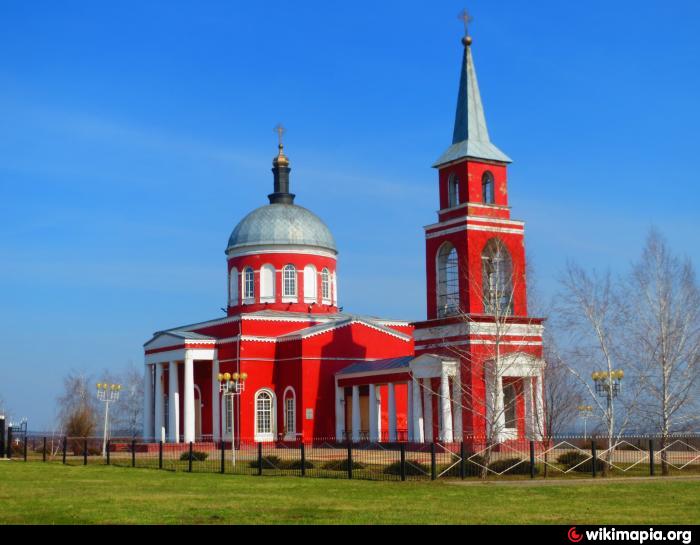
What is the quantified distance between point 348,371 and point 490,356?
1543 centimetres

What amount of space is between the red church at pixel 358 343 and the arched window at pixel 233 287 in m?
0.11

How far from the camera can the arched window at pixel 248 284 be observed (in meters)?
57.2

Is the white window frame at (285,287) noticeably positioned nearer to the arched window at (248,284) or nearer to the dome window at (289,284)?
the dome window at (289,284)

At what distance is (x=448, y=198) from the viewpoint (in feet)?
144

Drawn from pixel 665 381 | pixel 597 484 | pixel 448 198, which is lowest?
pixel 597 484

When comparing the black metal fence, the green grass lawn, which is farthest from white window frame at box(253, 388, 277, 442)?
the green grass lawn

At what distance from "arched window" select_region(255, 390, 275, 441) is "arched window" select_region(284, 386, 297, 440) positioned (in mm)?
774

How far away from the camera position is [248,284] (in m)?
57.5

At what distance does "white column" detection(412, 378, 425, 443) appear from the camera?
143 ft

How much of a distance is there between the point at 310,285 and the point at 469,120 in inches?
677

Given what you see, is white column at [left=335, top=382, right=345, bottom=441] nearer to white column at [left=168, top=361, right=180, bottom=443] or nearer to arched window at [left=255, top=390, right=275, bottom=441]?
arched window at [left=255, top=390, right=275, bottom=441]

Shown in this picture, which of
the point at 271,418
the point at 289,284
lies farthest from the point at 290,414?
the point at 289,284
